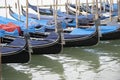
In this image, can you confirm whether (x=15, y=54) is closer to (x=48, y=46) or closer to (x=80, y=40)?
(x=48, y=46)

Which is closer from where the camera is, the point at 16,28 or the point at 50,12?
the point at 16,28

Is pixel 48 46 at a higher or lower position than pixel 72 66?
higher

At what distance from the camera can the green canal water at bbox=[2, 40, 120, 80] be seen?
7270 millimetres

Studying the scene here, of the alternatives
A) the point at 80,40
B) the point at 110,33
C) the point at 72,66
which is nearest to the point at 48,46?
the point at 72,66

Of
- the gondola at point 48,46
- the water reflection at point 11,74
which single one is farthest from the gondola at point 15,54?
the gondola at point 48,46

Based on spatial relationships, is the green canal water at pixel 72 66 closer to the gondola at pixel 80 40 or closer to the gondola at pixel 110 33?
the gondola at pixel 80 40

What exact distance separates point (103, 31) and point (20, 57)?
4.23m

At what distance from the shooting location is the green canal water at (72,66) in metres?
7.27

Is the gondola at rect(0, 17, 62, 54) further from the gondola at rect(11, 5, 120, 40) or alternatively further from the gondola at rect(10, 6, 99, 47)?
the gondola at rect(11, 5, 120, 40)

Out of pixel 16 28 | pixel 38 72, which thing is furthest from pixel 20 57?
pixel 16 28

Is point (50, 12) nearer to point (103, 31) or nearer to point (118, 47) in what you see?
point (103, 31)

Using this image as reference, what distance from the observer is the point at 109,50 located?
32.9 ft

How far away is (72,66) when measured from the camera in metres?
8.14

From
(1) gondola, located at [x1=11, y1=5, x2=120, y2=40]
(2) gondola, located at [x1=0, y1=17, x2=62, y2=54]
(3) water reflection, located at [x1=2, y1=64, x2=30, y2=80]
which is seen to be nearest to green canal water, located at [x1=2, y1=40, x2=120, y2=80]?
(3) water reflection, located at [x1=2, y1=64, x2=30, y2=80]
